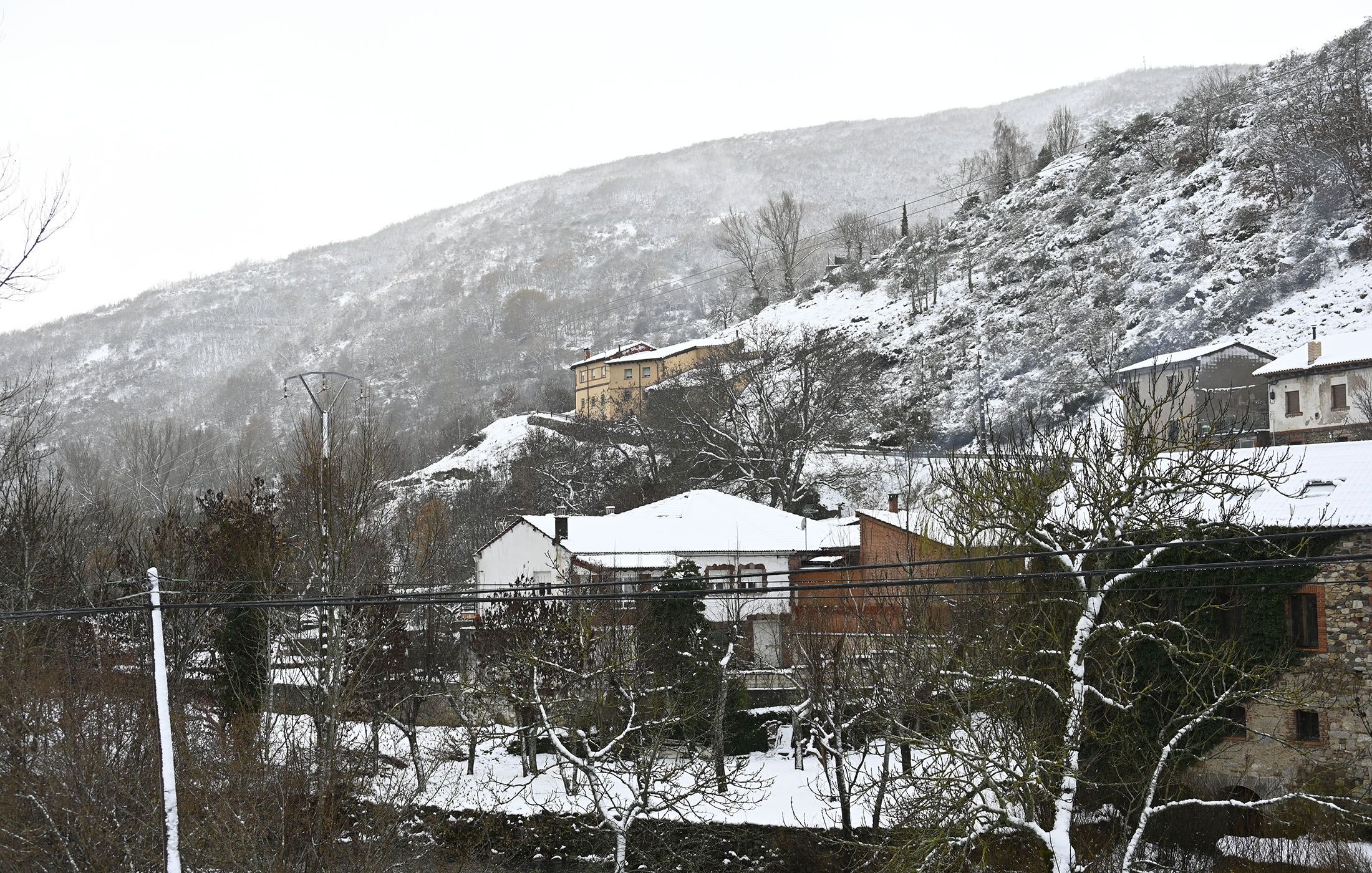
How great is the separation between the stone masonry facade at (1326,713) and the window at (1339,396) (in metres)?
26.7

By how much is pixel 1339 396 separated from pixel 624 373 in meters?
57.5

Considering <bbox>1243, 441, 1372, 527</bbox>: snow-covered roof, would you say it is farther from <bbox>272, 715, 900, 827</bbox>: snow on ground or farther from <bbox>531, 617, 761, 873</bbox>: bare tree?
<bbox>531, 617, 761, 873</bbox>: bare tree

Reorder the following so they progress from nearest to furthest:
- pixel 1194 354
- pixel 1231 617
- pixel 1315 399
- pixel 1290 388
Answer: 1. pixel 1231 617
2. pixel 1315 399
3. pixel 1290 388
4. pixel 1194 354

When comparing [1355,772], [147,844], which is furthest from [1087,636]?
[147,844]

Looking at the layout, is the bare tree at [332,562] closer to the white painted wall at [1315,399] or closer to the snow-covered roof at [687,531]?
the snow-covered roof at [687,531]

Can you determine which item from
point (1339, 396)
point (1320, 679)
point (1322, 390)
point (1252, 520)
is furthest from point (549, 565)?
point (1339, 396)

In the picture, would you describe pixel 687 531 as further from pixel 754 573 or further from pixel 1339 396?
pixel 1339 396

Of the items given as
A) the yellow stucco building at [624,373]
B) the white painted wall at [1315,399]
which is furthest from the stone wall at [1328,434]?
the yellow stucco building at [624,373]

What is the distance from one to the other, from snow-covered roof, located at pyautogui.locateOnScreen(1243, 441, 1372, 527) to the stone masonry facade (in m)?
0.70

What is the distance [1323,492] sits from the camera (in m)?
24.7

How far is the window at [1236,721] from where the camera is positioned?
24.5m

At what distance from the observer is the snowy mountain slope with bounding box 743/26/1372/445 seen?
64.5 meters

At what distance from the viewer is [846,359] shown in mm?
65062

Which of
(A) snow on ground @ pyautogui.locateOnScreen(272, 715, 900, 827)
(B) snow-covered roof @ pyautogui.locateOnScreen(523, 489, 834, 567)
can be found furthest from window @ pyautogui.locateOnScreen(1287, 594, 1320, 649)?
(B) snow-covered roof @ pyautogui.locateOnScreen(523, 489, 834, 567)
